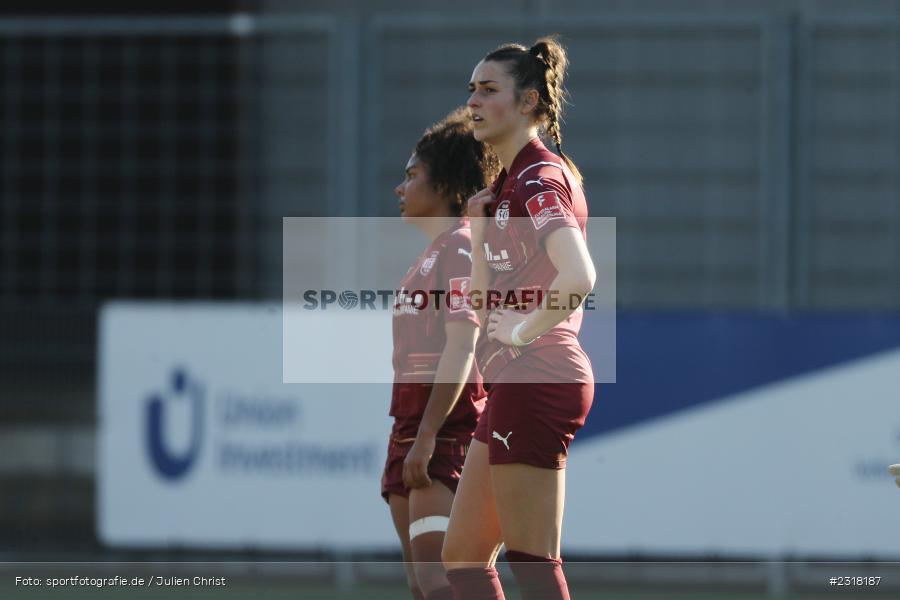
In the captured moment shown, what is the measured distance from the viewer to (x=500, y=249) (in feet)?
13.6

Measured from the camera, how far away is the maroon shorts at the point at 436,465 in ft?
15.2

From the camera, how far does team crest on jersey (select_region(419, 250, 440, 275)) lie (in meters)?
4.73

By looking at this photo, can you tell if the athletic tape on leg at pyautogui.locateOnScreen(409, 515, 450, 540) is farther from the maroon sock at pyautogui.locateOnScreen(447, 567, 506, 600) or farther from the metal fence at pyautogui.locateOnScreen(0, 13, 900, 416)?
the metal fence at pyautogui.locateOnScreen(0, 13, 900, 416)

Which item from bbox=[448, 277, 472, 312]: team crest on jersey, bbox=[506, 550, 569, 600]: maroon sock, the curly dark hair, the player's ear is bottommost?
bbox=[506, 550, 569, 600]: maroon sock

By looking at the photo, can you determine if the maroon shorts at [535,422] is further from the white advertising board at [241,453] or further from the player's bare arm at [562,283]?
the white advertising board at [241,453]

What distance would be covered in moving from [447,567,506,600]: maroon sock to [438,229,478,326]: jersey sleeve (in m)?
0.82

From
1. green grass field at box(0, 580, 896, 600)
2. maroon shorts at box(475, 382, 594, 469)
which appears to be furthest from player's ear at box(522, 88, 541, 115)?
green grass field at box(0, 580, 896, 600)

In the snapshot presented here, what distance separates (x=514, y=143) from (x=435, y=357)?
0.86m

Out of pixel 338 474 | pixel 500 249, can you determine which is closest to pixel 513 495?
pixel 500 249

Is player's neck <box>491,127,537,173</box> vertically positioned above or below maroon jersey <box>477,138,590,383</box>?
above

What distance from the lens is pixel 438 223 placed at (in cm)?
487

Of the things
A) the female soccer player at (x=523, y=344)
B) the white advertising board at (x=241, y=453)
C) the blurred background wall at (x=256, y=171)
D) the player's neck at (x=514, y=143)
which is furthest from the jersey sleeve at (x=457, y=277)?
the blurred background wall at (x=256, y=171)

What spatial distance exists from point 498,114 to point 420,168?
708mm

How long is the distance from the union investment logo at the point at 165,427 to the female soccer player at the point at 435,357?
3166mm
